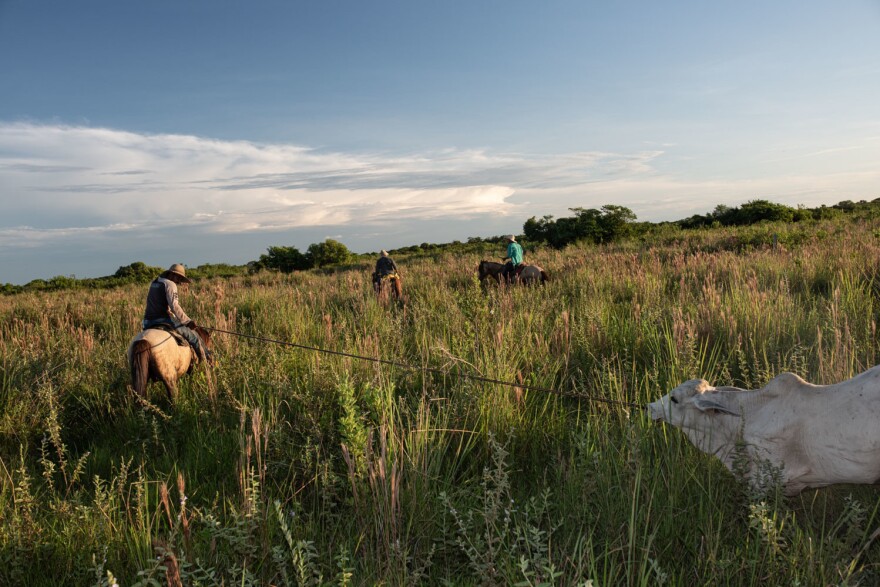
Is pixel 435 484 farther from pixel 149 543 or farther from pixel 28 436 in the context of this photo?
pixel 28 436

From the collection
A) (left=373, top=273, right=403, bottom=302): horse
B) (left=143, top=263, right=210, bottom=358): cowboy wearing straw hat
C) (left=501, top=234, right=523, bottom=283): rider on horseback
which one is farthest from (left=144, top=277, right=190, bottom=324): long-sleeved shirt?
(left=501, top=234, right=523, bottom=283): rider on horseback

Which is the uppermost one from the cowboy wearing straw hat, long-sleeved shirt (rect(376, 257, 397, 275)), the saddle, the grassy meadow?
long-sleeved shirt (rect(376, 257, 397, 275))

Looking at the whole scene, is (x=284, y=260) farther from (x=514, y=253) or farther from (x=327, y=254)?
(x=514, y=253)

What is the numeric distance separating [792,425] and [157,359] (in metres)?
4.80

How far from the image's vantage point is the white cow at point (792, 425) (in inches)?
79.7

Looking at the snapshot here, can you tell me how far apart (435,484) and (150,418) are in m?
3.09

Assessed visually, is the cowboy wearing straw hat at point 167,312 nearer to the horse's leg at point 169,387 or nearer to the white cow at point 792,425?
the horse's leg at point 169,387

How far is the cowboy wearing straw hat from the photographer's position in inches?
207

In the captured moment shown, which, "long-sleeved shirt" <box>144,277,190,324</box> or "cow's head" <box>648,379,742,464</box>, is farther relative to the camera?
"long-sleeved shirt" <box>144,277,190,324</box>

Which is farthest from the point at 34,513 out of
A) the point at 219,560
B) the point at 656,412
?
the point at 656,412

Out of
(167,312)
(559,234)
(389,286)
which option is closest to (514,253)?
(389,286)

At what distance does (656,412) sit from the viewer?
2.68 m

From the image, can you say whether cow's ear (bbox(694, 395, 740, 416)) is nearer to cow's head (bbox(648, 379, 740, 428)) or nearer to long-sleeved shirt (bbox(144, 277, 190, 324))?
cow's head (bbox(648, 379, 740, 428))

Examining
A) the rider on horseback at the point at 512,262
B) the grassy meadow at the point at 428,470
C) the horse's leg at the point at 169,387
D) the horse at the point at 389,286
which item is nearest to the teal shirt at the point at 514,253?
the rider on horseback at the point at 512,262
